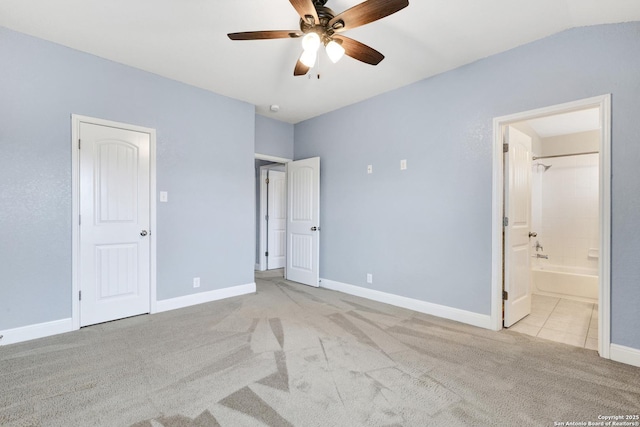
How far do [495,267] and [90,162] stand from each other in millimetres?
4086

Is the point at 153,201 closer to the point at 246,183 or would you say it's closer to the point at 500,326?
the point at 246,183

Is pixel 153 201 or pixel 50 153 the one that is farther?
pixel 153 201

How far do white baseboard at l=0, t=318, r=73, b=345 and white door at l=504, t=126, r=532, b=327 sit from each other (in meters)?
4.20

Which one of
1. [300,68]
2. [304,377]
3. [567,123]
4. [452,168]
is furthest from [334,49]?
[567,123]

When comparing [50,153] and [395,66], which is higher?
[395,66]

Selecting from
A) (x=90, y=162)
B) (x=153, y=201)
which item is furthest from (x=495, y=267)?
(x=90, y=162)

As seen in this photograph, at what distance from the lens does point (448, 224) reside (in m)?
3.19

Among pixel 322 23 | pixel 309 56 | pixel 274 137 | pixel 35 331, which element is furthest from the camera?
pixel 274 137

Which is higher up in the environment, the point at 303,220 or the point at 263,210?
the point at 263,210

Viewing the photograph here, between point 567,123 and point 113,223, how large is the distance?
5993 mm

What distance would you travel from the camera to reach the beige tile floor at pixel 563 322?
2.70 m

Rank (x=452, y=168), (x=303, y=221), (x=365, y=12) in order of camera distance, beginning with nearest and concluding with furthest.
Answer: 1. (x=365, y=12)
2. (x=452, y=168)
3. (x=303, y=221)

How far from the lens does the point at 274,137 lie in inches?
189

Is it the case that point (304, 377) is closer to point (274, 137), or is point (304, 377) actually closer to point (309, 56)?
point (309, 56)
